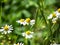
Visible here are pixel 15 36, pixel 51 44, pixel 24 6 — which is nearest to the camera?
pixel 51 44

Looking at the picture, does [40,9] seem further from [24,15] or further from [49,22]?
[24,15]

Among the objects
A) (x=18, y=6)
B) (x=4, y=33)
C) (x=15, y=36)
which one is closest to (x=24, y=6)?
(x=18, y=6)

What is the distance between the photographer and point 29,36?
174 cm

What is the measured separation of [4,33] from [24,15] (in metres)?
1.20

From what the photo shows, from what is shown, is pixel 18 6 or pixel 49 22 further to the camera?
pixel 18 6

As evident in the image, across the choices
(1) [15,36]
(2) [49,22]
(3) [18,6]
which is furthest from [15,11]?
(2) [49,22]

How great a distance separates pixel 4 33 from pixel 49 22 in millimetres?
289

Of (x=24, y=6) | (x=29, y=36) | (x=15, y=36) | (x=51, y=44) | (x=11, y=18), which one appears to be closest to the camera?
(x=51, y=44)

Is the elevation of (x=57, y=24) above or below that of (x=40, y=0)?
below

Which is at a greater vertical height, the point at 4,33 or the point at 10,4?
the point at 10,4

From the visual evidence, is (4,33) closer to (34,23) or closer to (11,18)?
(34,23)

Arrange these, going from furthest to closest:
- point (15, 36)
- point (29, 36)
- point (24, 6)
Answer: point (24, 6) → point (15, 36) → point (29, 36)

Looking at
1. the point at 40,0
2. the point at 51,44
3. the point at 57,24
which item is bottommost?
the point at 51,44

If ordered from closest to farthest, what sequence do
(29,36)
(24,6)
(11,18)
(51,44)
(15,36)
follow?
1. (51,44)
2. (29,36)
3. (15,36)
4. (11,18)
5. (24,6)
